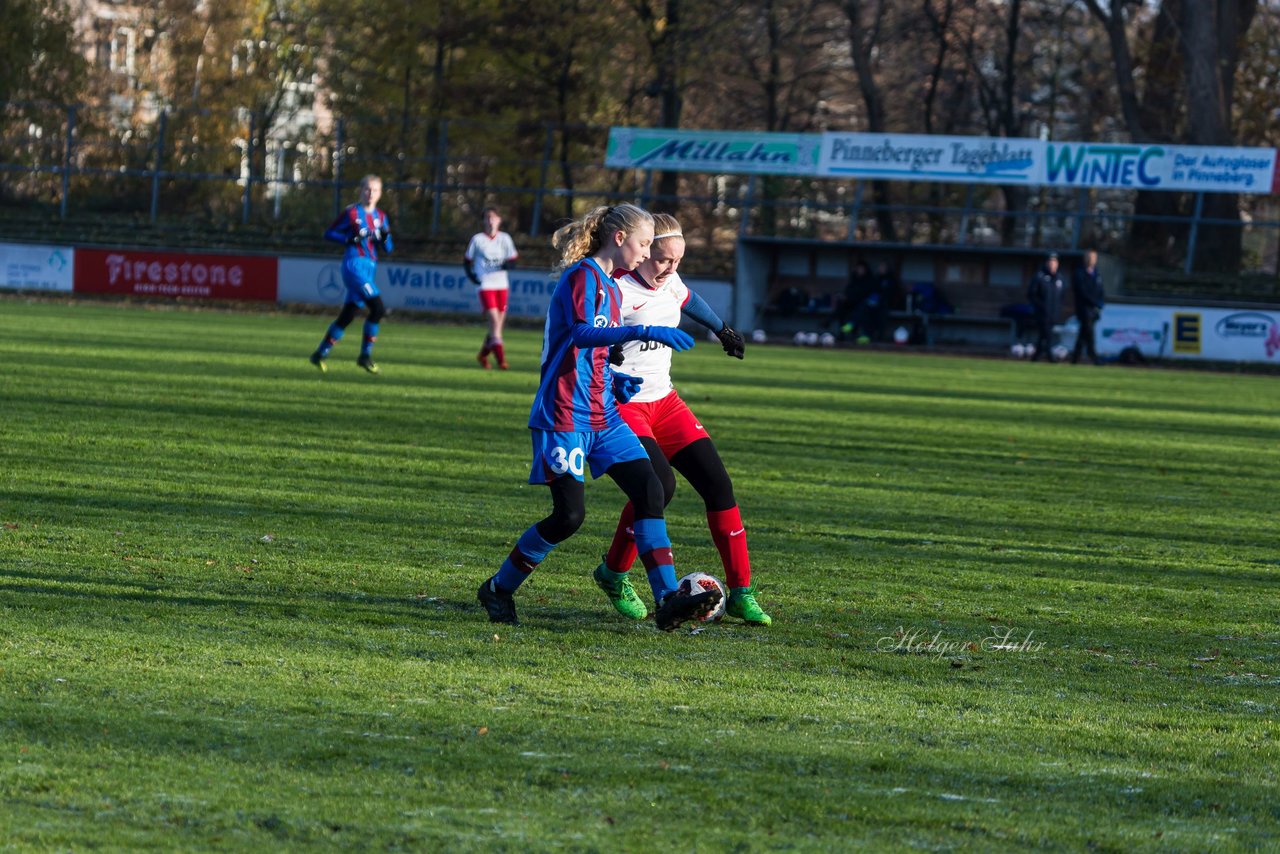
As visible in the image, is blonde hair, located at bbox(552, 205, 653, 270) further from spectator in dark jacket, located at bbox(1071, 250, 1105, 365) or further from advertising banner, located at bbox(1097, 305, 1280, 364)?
advertising banner, located at bbox(1097, 305, 1280, 364)

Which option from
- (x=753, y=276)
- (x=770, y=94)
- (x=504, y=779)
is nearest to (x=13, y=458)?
(x=504, y=779)

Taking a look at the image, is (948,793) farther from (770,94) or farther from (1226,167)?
(770,94)

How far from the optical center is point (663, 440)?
677 cm

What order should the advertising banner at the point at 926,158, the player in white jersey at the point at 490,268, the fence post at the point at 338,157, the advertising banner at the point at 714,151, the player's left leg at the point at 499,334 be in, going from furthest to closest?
the fence post at the point at 338,157 → the advertising banner at the point at 714,151 → the advertising banner at the point at 926,158 → the player in white jersey at the point at 490,268 → the player's left leg at the point at 499,334

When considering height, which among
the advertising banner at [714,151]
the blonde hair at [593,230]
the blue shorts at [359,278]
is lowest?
the blue shorts at [359,278]

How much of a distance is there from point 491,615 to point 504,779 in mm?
2152

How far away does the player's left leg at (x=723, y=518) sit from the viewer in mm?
6699

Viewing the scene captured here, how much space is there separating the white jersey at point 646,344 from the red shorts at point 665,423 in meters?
0.04

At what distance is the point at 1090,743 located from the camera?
493cm

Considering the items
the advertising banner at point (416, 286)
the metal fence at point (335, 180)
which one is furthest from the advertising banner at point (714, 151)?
the advertising banner at point (416, 286)

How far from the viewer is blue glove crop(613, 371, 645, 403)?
6.66m

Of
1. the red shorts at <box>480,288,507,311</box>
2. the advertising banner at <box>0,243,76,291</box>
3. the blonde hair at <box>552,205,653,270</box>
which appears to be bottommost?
the advertising banner at <box>0,243,76,291</box>

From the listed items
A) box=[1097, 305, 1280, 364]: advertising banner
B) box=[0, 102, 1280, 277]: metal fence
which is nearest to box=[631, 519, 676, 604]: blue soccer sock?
box=[1097, 305, 1280, 364]: advertising banner

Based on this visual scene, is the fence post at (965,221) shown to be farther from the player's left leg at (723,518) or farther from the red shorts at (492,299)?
the player's left leg at (723,518)
